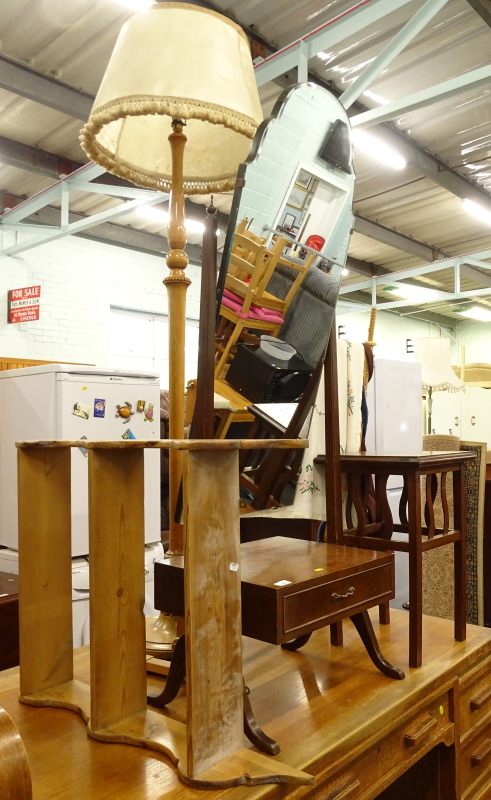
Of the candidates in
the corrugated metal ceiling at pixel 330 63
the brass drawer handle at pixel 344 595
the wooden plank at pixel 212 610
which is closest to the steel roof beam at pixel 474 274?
the corrugated metal ceiling at pixel 330 63

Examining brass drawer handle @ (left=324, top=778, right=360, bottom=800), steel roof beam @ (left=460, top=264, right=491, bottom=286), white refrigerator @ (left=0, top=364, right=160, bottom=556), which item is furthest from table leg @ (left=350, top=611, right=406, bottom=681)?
steel roof beam @ (left=460, top=264, right=491, bottom=286)

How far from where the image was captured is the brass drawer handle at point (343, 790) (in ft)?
4.20

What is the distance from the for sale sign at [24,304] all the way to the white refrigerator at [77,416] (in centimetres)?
331

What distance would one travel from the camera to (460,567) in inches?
80.5

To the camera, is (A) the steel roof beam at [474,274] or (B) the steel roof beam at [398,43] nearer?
(B) the steel roof beam at [398,43]

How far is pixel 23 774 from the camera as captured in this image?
31.5 inches

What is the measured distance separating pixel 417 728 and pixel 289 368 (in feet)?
3.34

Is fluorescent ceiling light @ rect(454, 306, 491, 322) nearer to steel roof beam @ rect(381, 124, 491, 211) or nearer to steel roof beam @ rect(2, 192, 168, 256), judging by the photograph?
steel roof beam @ rect(381, 124, 491, 211)

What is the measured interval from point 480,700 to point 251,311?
54.1 inches

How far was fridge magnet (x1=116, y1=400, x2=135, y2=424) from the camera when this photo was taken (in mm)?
2898

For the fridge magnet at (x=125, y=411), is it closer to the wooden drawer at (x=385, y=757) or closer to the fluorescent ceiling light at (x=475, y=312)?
the wooden drawer at (x=385, y=757)

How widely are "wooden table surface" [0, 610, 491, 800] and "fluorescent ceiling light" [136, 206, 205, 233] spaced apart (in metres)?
5.40

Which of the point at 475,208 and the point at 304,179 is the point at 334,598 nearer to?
the point at 304,179

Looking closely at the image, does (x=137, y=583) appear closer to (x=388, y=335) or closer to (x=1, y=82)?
(x=1, y=82)
